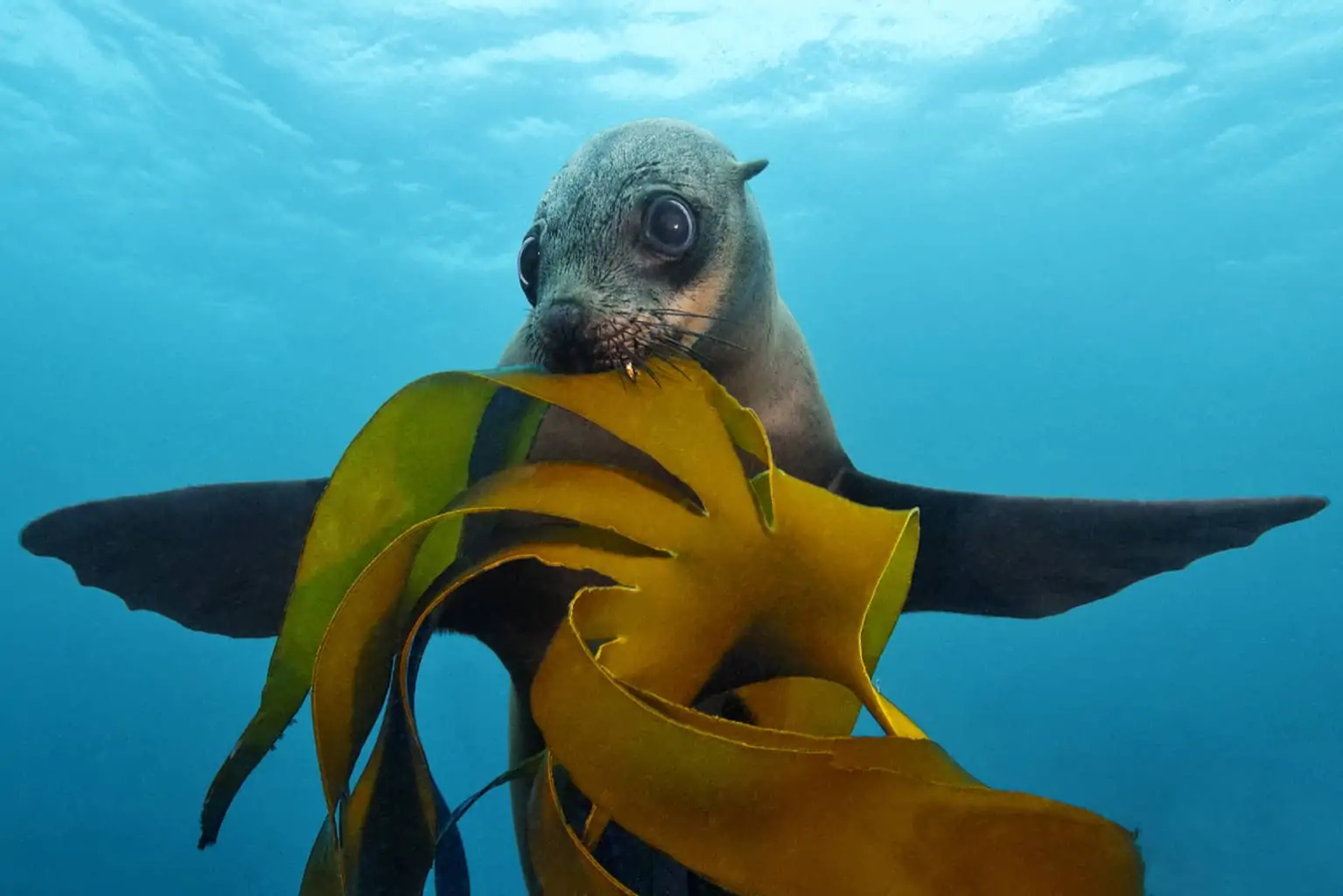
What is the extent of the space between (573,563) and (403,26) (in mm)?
20151

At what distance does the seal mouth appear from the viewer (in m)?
1.92

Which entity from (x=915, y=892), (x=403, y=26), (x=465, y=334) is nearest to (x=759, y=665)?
(x=915, y=892)

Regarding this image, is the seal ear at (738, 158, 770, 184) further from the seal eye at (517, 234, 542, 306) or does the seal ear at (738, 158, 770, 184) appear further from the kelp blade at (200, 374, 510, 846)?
the kelp blade at (200, 374, 510, 846)

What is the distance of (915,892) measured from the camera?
118cm

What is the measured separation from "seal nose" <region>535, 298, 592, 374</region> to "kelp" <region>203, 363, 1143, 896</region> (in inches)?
3.6

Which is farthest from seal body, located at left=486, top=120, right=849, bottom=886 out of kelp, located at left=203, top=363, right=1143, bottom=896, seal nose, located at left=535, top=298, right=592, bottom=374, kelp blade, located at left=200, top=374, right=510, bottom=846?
kelp blade, located at left=200, top=374, right=510, bottom=846

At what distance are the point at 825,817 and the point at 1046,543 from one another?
1.63 meters

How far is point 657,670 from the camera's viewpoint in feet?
5.25

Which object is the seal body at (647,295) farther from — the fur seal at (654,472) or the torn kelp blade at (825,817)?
the torn kelp blade at (825,817)

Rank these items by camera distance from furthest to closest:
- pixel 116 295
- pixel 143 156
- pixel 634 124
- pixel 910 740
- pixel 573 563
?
1. pixel 116 295
2. pixel 143 156
3. pixel 634 124
4. pixel 573 563
5. pixel 910 740

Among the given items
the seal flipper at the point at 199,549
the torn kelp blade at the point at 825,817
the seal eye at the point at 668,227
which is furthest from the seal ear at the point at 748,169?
the torn kelp blade at the point at 825,817

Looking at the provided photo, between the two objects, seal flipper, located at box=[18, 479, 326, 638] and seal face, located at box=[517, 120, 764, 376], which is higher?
seal face, located at box=[517, 120, 764, 376]

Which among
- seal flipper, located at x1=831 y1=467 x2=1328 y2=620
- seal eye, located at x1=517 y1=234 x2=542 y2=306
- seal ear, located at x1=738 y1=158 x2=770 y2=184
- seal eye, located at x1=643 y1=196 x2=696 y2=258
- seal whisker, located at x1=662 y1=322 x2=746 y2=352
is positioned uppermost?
seal ear, located at x1=738 y1=158 x2=770 y2=184

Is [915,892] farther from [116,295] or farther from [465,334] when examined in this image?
[465,334]
